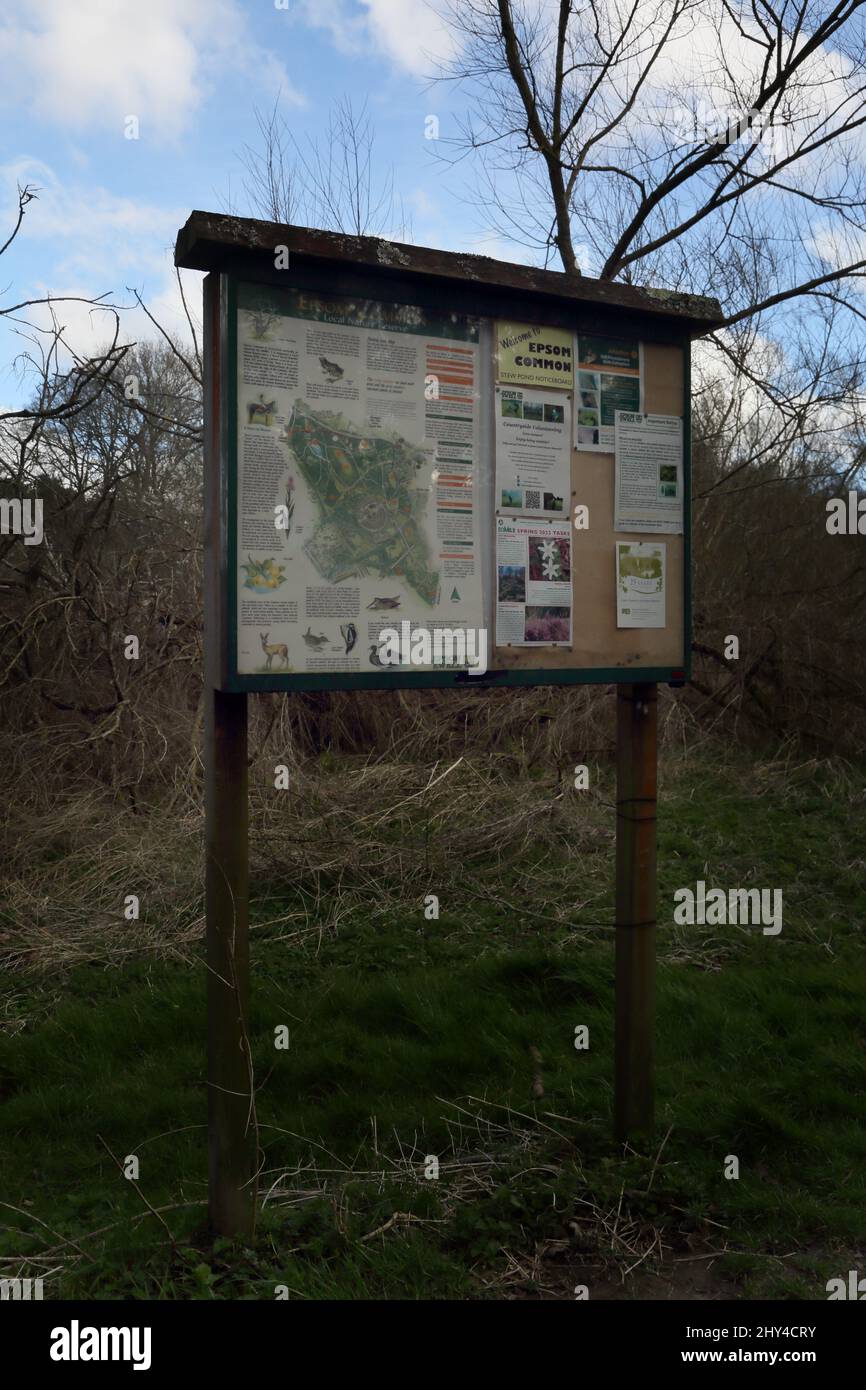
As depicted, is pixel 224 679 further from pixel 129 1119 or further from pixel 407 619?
pixel 129 1119

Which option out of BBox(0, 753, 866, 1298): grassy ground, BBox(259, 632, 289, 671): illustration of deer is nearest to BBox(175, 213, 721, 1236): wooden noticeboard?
BBox(259, 632, 289, 671): illustration of deer

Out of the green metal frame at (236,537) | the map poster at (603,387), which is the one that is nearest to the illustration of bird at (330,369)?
the green metal frame at (236,537)

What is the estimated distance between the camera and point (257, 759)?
25.8 ft

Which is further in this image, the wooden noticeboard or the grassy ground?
the grassy ground

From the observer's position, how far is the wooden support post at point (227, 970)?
312 cm

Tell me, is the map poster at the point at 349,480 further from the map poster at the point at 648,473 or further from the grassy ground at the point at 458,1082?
the grassy ground at the point at 458,1082

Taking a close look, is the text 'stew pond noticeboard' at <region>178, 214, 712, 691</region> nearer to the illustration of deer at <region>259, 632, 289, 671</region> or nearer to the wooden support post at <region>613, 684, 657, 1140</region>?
the illustration of deer at <region>259, 632, 289, 671</region>

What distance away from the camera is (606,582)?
3.62m

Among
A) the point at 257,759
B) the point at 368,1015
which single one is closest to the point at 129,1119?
the point at 368,1015

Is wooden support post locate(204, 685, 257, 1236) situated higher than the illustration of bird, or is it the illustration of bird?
the illustration of bird

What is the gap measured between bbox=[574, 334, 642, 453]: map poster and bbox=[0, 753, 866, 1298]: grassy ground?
90.8 inches

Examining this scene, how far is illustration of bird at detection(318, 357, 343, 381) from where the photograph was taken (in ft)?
10.2

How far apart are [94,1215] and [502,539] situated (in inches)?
97.3

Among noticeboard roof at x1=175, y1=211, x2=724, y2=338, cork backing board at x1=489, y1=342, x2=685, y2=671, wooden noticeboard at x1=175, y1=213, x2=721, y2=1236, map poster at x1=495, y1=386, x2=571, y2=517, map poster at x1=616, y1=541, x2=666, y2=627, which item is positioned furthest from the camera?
map poster at x1=616, y1=541, x2=666, y2=627
